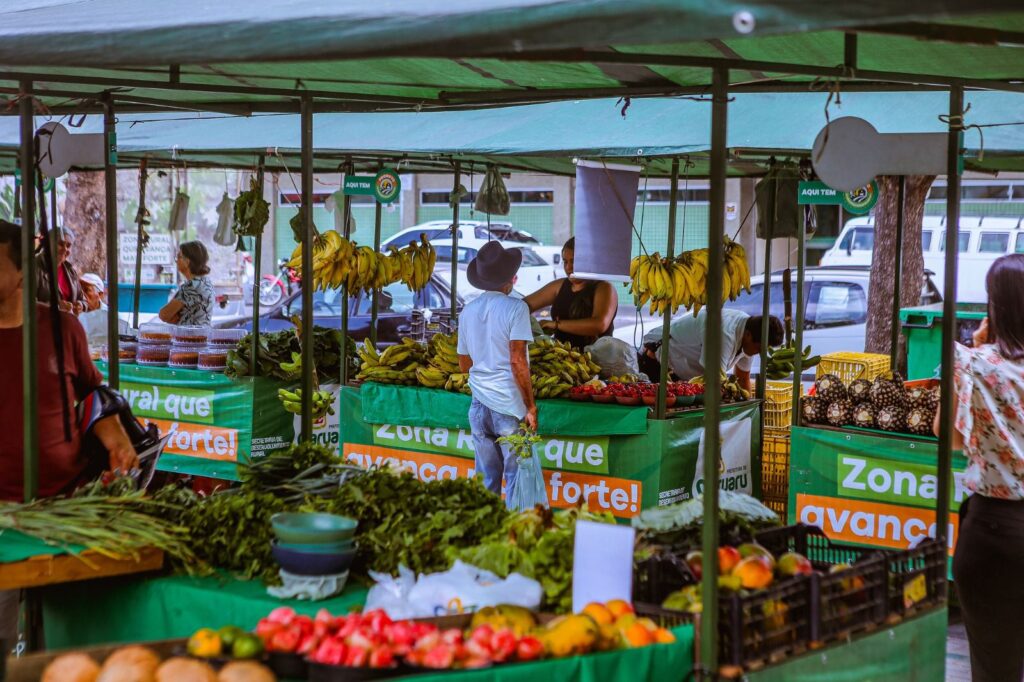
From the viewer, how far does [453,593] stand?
3.37m

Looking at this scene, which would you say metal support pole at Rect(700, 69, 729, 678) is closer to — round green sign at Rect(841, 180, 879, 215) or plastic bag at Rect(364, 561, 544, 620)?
plastic bag at Rect(364, 561, 544, 620)

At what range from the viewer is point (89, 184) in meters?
13.9

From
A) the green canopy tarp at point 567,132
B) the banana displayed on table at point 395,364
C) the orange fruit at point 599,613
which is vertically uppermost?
the green canopy tarp at point 567,132

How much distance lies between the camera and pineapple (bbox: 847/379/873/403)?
656 cm

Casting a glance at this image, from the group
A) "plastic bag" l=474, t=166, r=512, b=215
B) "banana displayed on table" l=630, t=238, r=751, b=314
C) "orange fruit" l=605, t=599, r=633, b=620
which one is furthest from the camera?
"plastic bag" l=474, t=166, r=512, b=215

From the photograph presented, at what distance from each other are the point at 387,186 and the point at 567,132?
1768 millimetres

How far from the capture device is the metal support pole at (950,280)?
12.6ft

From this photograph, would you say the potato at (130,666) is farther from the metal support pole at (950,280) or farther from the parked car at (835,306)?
the parked car at (835,306)

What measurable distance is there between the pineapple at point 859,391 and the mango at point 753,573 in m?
3.57

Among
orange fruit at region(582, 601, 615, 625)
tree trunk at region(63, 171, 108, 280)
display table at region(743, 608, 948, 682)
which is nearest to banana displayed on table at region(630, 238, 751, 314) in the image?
display table at region(743, 608, 948, 682)

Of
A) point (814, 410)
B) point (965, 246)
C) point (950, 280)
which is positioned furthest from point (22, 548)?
point (965, 246)

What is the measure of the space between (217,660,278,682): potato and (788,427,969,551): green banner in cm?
433

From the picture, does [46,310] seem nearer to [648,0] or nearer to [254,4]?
[254,4]

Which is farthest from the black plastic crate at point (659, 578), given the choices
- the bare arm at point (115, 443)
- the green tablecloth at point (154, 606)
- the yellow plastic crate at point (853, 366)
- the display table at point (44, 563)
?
the yellow plastic crate at point (853, 366)
